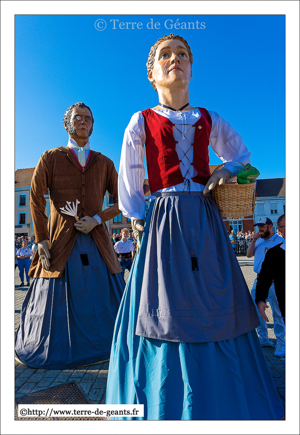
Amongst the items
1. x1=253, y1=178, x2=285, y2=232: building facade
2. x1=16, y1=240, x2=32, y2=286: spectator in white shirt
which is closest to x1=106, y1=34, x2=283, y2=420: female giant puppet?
x1=253, y1=178, x2=285, y2=232: building facade

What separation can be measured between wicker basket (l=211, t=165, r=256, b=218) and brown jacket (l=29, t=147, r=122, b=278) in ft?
4.60

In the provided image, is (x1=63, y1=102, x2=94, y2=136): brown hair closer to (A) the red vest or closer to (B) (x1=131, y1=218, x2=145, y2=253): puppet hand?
(A) the red vest

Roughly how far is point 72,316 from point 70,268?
0.46 m

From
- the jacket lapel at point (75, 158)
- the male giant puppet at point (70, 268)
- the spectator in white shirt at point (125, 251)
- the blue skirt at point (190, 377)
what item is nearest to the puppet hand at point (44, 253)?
the male giant puppet at point (70, 268)

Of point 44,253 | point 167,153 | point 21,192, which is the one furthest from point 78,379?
point 167,153

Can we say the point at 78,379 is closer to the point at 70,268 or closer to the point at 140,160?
the point at 70,268

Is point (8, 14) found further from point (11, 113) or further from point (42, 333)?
point (42, 333)

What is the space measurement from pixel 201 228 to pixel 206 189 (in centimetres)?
26

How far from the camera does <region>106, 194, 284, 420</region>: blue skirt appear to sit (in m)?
1.59

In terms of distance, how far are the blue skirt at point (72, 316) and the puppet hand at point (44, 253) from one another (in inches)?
6.6

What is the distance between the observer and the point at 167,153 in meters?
1.91

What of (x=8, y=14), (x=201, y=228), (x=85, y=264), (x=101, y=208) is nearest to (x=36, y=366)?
(x=85, y=264)

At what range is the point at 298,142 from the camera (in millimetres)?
1741

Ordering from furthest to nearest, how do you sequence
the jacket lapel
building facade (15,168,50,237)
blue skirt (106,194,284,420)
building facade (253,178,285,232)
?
1. the jacket lapel
2. building facade (253,178,285,232)
3. building facade (15,168,50,237)
4. blue skirt (106,194,284,420)
